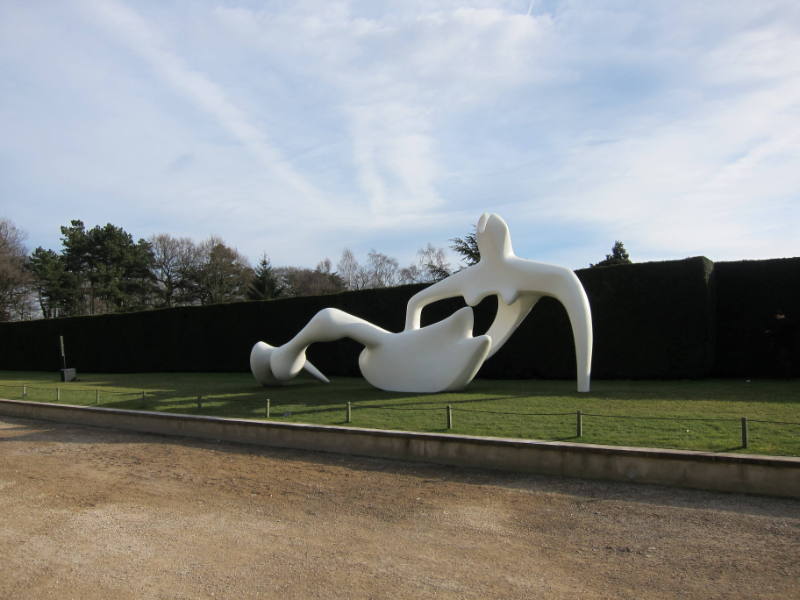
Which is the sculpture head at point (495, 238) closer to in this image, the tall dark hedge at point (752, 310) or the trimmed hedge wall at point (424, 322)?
the trimmed hedge wall at point (424, 322)

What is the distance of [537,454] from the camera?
7047 mm

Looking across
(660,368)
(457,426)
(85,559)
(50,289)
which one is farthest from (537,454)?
(50,289)

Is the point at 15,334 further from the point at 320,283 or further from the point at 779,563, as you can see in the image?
the point at 779,563

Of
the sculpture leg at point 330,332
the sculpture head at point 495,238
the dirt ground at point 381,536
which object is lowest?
the dirt ground at point 381,536

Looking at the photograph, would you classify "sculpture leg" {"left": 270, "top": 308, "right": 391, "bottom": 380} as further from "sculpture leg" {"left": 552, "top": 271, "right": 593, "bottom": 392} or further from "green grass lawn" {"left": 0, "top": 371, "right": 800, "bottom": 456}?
"sculpture leg" {"left": 552, "top": 271, "right": 593, "bottom": 392}


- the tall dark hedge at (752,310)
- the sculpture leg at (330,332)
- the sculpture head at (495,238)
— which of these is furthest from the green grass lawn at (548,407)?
the sculpture head at (495,238)

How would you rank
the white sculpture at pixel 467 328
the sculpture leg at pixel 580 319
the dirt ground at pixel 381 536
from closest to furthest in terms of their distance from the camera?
the dirt ground at pixel 381 536
the sculpture leg at pixel 580 319
the white sculpture at pixel 467 328

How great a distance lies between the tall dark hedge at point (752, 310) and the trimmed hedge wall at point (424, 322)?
0.33 meters

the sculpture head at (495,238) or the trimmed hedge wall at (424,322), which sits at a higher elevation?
the sculpture head at (495,238)

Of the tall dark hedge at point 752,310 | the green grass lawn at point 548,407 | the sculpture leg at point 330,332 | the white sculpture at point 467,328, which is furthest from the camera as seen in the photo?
the tall dark hedge at point 752,310

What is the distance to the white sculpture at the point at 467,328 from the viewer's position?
12469 mm

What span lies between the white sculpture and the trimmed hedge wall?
295 cm

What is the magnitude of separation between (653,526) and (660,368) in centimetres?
1042

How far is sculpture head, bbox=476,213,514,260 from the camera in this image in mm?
13438
